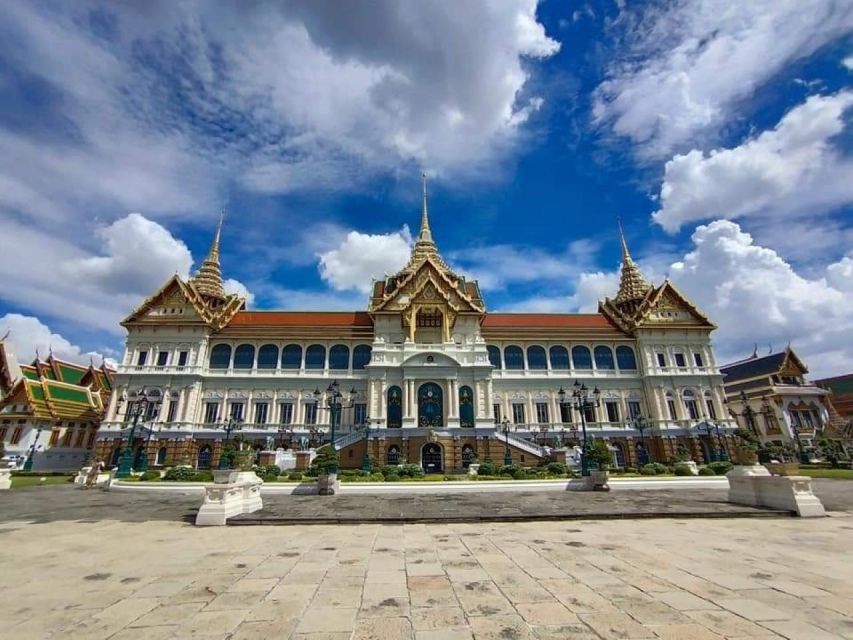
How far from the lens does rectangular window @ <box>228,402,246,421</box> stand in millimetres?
36031

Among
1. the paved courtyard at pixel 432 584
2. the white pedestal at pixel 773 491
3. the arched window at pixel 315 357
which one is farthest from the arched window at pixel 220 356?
the white pedestal at pixel 773 491

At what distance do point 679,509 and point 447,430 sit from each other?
68.8ft

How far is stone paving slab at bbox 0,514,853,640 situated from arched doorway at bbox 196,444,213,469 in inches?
1100

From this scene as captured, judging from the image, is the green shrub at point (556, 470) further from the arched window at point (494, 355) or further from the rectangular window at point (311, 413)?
the rectangular window at point (311, 413)

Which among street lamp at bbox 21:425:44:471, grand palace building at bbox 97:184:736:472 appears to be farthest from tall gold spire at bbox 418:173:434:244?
street lamp at bbox 21:425:44:471

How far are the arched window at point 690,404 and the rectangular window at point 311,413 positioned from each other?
3424 centimetres

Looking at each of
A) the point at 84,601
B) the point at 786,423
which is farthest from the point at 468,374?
the point at 786,423

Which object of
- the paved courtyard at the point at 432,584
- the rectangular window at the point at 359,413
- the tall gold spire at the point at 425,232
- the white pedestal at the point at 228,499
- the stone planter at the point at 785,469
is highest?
the tall gold spire at the point at 425,232

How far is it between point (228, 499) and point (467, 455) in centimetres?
2307

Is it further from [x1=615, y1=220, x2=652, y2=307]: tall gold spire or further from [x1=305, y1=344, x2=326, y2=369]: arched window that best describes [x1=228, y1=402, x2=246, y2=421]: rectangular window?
[x1=615, y1=220, x2=652, y2=307]: tall gold spire

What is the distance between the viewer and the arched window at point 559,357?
131 ft

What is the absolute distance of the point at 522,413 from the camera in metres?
37.8

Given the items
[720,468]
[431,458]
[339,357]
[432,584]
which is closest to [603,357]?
[720,468]

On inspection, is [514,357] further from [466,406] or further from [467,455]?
[467,455]
